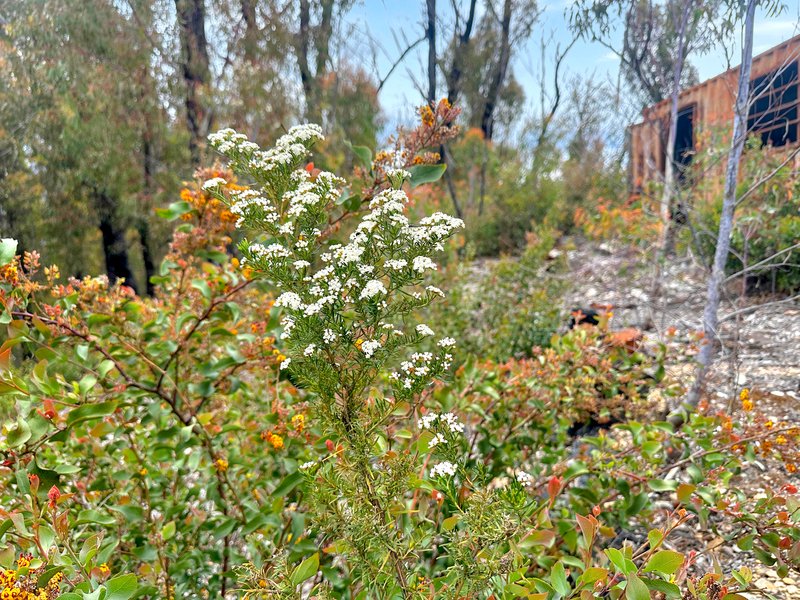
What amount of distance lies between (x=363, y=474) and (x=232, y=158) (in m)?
0.73

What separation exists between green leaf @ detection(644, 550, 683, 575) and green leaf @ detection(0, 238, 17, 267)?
146 centimetres

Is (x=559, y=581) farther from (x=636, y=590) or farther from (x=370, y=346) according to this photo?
(x=370, y=346)

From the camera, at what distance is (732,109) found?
7.70 ft

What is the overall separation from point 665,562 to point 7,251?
1.50m

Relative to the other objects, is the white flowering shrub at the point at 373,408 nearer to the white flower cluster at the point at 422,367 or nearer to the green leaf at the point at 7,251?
the white flower cluster at the point at 422,367

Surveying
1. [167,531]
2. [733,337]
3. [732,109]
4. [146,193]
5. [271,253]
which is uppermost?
[146,193]

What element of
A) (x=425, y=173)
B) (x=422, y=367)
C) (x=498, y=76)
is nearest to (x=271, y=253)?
(x=422, y=367)

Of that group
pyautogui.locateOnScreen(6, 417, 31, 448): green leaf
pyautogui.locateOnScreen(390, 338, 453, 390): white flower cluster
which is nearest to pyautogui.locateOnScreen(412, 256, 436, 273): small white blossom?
pyautogui.locateOnScreen(390, 338, 453, 390): white flower cluster

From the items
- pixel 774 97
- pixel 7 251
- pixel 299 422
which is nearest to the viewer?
pixel 7 251

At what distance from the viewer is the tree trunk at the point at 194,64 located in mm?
8273

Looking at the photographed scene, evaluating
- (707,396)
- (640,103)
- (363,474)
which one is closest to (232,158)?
(363,474)

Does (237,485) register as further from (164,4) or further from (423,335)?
(164,4)

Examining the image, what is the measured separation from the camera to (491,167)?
10156 millimetres

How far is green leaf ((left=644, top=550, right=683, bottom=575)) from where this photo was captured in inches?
34.4
